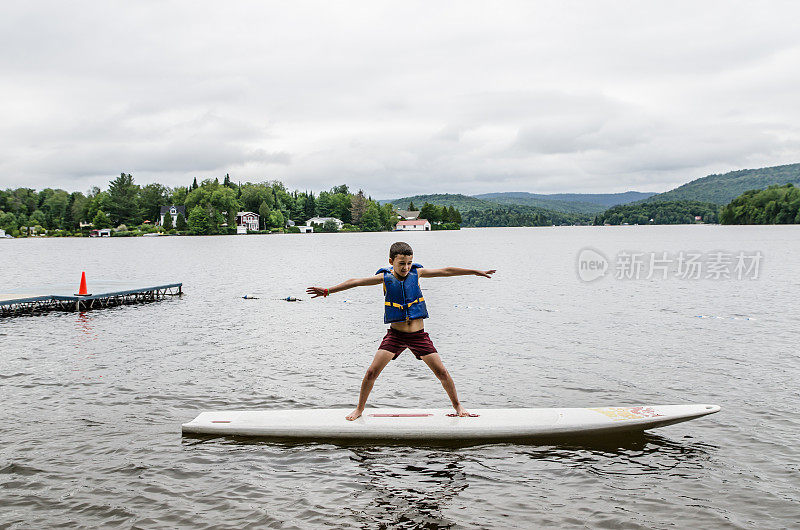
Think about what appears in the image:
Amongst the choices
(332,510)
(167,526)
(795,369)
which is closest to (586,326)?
(795,369)

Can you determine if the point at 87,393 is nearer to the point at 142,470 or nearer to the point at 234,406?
the point at 234,406

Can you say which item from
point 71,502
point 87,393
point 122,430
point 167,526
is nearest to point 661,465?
point 167,526

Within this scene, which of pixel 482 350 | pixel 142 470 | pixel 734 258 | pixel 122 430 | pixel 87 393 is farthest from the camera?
pixel 734 258

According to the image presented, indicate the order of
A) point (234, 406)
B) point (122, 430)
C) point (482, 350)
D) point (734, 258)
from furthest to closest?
point (734, 258) < point (482, 350) < point (234, 406) < point (122, 430)

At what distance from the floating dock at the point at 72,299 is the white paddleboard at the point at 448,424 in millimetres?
22733

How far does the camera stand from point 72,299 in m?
30.3

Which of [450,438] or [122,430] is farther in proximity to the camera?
[122,430]

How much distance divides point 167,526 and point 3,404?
799 centimetres

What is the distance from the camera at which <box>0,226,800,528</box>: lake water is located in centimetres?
877

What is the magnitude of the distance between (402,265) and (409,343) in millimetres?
1395

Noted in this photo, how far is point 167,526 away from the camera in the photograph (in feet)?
27.3
